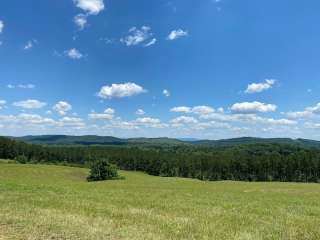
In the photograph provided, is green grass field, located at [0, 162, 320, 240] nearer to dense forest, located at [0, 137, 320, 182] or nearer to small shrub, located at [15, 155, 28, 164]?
dense forest, located at [0, 137, 320, 182]

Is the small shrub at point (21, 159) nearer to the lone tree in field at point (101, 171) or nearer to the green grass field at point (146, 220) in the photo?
the lone tree in field at point (101, 171)

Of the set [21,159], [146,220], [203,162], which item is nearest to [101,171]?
[203,162]

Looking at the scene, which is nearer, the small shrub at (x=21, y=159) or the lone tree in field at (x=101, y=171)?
the lone tree in field at (x=101, y=171)

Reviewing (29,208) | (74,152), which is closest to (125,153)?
(74,152)

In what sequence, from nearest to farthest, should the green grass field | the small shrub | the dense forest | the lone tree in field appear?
1. the green grass field
2. the lone tree in field
3. the dense forest
4. the small shrub

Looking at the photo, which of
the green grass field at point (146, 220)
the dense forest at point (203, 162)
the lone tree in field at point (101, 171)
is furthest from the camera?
the dense forest at point (203, 162)

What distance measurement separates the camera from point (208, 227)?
14.4m

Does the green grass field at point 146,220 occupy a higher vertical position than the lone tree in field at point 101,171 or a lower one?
higher

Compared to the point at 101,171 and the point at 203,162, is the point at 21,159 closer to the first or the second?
the point at 101,171

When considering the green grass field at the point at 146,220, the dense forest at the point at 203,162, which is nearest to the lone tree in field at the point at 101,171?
the dense forest at the point at 203,162

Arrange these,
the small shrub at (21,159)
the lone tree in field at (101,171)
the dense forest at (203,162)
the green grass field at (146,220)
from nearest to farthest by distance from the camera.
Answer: the green grass field at (146,220) < the lone tree in field at (101,171) < the dense forest at (203,162) < the small shrub at (21,159)

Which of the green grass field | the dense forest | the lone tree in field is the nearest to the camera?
the green grass field

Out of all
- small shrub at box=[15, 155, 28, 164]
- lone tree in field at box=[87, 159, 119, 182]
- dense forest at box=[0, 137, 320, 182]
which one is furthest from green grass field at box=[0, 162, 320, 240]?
small shrub at box=[15, 155, 28, 164]

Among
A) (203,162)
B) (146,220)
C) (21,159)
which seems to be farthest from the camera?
(203,162)
